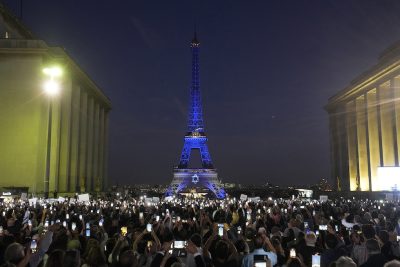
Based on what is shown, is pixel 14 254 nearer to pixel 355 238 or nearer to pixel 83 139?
pixel 355 238

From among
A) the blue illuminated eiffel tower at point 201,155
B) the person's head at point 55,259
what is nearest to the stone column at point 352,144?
the blue illuminated eiffel tower at point 201,155

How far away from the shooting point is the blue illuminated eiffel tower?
114625 millimetres

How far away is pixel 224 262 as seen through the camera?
24.5ft

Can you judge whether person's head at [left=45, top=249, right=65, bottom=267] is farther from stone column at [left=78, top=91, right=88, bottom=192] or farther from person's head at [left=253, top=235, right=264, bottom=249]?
stone column at [left=78, top=91, right=88, bottom=192]

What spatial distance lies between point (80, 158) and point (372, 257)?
6379 centimetres

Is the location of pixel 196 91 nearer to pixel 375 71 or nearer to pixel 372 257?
pixel 375 71

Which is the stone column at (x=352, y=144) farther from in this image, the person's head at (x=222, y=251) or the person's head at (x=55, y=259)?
the person's head at (x=55, y=259)

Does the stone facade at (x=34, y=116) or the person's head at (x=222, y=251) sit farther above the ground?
the stone facade at (x=34, y=116)

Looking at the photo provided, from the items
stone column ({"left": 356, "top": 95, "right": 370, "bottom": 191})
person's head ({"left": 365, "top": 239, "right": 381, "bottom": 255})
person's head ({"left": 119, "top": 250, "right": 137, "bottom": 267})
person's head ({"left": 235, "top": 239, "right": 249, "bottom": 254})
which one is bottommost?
person's head ({"left": 235, "top": 239, "right": 249, "bottom": 254})

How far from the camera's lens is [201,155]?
392 feet

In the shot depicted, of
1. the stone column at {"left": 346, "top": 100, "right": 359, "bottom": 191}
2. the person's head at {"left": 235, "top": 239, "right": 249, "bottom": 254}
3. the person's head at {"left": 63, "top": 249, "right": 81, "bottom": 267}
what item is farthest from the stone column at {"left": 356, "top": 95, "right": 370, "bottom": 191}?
the person's head at {"left": 63, "top": 249, "right": 81, "bottom": 267}

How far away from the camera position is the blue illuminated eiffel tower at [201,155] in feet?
376

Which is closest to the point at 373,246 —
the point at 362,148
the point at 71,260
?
the point at 71,260

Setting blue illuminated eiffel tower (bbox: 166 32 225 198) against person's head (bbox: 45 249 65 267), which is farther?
blue illuminated eiffel tower (bbox: 166 32 225 198)
